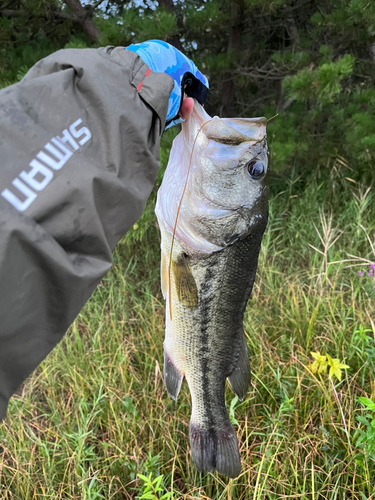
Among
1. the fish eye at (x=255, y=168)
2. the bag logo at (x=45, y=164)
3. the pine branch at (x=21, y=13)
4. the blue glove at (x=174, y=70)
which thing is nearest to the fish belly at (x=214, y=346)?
the fish eye at (x=255, y=168)

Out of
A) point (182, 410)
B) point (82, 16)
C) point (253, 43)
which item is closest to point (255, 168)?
point (182, 410)

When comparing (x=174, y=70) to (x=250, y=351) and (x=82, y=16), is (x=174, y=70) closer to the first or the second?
(x=250, y=351)

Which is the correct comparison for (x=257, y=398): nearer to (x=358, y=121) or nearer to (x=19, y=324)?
(x=19, y=324)

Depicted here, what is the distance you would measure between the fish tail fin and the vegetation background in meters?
0.18

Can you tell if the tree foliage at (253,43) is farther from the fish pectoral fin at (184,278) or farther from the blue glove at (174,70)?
the fish pectoral fin at (184,278)

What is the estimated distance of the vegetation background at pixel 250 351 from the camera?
6.09 feet

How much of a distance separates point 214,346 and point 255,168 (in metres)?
0.86

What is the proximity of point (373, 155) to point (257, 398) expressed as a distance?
239 centimetres

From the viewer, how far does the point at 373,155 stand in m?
3.06

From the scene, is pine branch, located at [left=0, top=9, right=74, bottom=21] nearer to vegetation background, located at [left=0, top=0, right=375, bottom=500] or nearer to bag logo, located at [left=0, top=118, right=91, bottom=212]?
vegetation background, located at [left=0, top=0, right=375, bottom=500]

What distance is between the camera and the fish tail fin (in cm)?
154

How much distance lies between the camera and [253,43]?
13.1 ft

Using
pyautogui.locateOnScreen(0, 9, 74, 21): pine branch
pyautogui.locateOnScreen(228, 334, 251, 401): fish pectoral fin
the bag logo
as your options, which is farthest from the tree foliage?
pyautogui.locateOnScreen(228, 334, 251, 401): fish pectoral fin

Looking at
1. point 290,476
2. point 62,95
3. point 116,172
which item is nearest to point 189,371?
point 290,476
